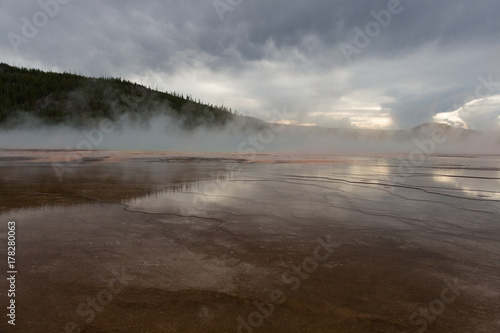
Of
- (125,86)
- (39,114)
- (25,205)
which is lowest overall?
(25,205)

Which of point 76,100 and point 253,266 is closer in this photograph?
point 253,266

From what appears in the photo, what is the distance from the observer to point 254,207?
266 inches

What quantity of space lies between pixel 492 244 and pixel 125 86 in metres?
108

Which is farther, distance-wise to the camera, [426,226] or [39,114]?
[39,114]

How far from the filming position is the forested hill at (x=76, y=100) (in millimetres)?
74188

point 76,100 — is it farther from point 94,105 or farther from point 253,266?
point 253,266

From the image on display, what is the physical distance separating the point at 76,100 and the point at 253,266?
308 ft

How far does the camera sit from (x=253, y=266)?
11.8ft

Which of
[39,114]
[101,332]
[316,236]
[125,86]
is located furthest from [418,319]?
[125,86]

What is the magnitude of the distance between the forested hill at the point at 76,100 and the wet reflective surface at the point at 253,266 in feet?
266

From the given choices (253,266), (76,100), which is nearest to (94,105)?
(76,100)

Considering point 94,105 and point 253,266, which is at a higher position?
point 94,105

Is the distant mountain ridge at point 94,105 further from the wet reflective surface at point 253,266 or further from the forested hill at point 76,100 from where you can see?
the wet reflective surface at point 253,266

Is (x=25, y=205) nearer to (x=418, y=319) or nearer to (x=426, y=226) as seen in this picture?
(x=418, y=319)
